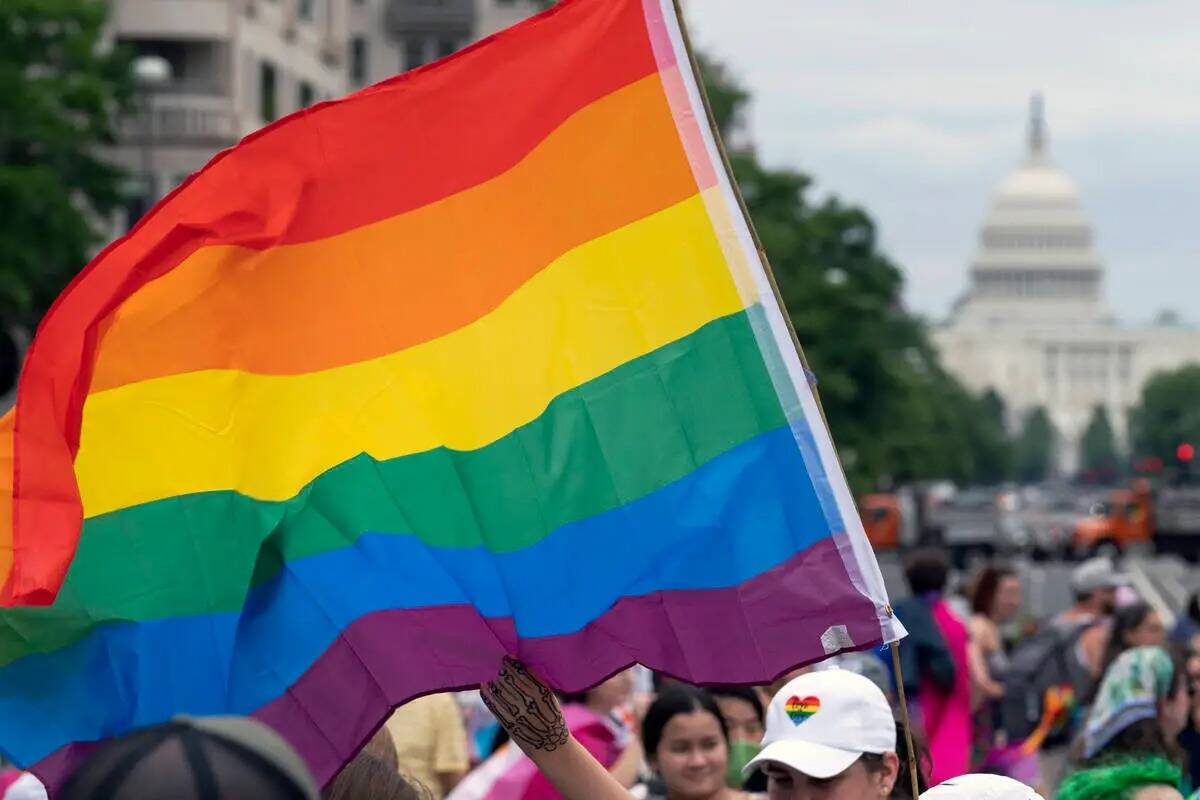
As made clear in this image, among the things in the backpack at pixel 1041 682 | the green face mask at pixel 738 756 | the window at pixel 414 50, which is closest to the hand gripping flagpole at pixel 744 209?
the green face mask at pixel 738 756

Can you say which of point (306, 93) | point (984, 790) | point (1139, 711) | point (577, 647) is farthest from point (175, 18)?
point (984, 790)

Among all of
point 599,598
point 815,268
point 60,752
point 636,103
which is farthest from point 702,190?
point 815,268

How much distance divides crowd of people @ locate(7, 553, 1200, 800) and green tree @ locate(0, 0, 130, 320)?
66.4 feet

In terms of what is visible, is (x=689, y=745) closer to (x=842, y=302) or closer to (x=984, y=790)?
(x=984, y=790)

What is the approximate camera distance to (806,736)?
5.87m

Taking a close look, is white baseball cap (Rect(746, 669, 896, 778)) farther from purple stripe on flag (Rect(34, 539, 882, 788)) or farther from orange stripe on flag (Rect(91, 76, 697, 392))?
orange stripe on flag (Rect(91, 76, 697, 392))

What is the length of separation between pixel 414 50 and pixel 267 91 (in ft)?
60.6

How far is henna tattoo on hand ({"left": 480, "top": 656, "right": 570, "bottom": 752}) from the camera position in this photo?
5.26 m

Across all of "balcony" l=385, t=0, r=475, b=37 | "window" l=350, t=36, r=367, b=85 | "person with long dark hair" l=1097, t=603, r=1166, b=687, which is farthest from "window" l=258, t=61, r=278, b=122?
"person with long dark hair" l=1097, t=603, r=1166, b=687

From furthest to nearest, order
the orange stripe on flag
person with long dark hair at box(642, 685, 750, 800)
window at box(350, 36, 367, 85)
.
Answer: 1. window at box(350, 36, 367, 85)
2. person with long dark hair at box(642, 685, 750, 800)
3. the orange stripe on flag

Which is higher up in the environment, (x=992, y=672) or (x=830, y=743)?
(x=830, y=743)

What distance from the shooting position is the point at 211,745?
120 inches

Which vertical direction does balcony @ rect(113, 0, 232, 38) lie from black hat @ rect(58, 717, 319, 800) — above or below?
above

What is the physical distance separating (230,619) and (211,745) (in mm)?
2294
